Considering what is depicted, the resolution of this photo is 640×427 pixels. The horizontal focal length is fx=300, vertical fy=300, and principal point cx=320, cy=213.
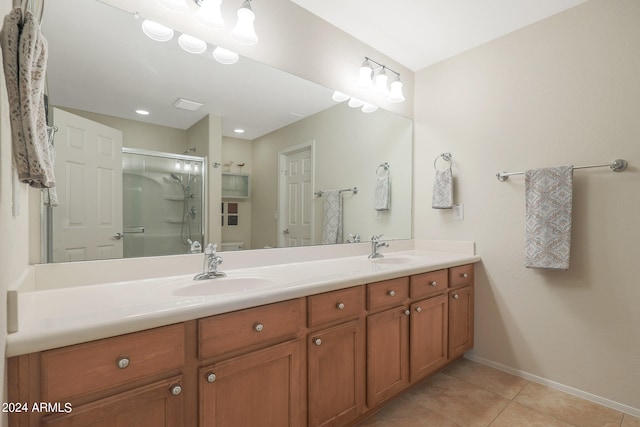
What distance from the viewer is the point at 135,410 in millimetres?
863

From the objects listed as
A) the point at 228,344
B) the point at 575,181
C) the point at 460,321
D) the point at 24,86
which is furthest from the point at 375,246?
the point at 24,86

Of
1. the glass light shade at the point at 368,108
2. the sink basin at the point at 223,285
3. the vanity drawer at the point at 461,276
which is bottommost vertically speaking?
the vanity drawer at the point at 461,276

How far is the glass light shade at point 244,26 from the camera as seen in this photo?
1515 millimetres

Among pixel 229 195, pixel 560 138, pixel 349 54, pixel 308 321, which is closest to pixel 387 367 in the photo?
pixel 308 321

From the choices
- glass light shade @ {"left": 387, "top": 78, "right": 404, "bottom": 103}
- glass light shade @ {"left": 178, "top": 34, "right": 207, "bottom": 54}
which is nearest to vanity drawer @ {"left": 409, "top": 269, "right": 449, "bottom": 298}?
glass light shade @ {"left": 387, "top": 78, "right": 404, "bottom": 103}

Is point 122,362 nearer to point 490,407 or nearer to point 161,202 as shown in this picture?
point 161,202

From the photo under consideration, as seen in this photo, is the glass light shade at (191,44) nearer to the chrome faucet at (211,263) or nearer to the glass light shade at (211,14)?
the glass light shade at (211,14)

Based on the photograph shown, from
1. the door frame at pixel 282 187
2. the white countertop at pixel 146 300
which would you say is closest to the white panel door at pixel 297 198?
the door frame at pixel 282 187

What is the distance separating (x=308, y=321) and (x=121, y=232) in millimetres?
907

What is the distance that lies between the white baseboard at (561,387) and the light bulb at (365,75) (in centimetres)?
221

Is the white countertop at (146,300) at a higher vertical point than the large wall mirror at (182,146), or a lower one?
lower

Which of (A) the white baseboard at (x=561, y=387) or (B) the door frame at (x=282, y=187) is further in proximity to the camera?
(B) the door frame at (x=282, y=187)

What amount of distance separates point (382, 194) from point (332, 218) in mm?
574

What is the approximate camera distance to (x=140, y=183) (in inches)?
54.3
